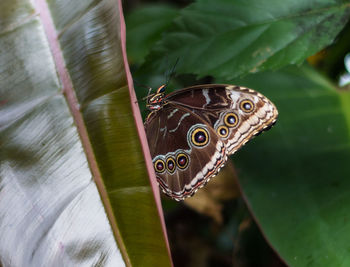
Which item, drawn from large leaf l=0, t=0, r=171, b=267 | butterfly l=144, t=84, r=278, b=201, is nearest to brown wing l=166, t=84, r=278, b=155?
butterfly l=144, t=84, r=278, b=201

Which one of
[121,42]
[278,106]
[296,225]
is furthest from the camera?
[278,106]

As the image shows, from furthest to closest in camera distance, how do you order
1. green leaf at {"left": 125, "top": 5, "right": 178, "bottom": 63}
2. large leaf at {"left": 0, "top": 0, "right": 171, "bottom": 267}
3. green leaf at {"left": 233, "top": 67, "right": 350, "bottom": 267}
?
green leaf at {"left": 125, "top": 5, "right": 178, "bottom": 63} < green leaf at {"left": 233, "top": 67, "right": 350, "bottom": 267} < large leaf at {"left": 0, "top": 0, "right": 171, "bottom": 267}

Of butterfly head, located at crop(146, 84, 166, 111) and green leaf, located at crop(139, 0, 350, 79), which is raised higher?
green leaf, located at crop(139, 0, 350, 79)

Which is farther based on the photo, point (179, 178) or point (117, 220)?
point (179, 178)

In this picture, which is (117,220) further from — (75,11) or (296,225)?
(296,225)

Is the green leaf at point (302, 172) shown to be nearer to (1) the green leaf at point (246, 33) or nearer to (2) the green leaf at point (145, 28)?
(1) the green leaf at point (246, 33)

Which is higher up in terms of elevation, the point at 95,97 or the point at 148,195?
the point at 95,97

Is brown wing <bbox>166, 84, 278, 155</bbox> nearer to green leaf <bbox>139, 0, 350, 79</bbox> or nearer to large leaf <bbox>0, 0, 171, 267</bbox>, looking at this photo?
green leaf <bbox>139, 0, 350, 79</bbox>

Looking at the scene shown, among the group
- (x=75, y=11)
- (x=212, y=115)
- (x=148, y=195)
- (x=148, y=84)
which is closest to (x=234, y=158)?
(x=212, y=115)
